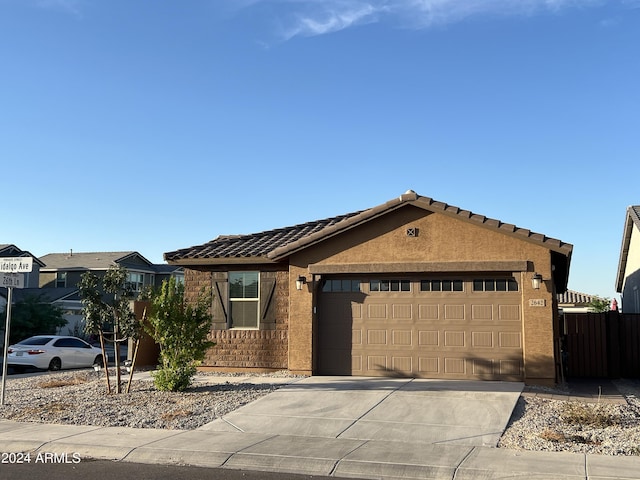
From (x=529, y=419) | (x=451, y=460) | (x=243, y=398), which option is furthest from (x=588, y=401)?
(x=243, y=398)

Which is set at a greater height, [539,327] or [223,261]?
[223,261]

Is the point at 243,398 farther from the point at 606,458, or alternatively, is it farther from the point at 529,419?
the point at 606,458

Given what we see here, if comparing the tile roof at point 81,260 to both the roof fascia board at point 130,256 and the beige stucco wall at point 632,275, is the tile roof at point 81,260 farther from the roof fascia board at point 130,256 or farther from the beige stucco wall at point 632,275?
the beige stucco wall at point 632,275

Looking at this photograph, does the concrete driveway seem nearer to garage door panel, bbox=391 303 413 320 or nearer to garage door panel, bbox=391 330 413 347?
garage door panel, bbox=391 330 413 347

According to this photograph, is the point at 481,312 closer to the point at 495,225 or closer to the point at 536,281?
the point at 536,281

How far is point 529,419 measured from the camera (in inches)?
418

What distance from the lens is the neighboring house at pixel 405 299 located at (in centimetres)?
1444

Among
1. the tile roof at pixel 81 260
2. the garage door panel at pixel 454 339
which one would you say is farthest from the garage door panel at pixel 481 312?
the tile roof at pixel 81 260

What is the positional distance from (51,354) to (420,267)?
552 inches

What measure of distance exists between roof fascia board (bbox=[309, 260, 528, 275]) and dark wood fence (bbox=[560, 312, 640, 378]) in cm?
427

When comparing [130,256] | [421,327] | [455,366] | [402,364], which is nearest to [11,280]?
[402,364]

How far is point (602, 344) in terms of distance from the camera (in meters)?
17.4

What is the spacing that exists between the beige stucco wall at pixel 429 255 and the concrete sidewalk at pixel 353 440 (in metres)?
1.48

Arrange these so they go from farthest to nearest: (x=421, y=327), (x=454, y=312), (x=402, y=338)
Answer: (x=402, y=338) < (x=421, y=327) < (x=454, y=312)
